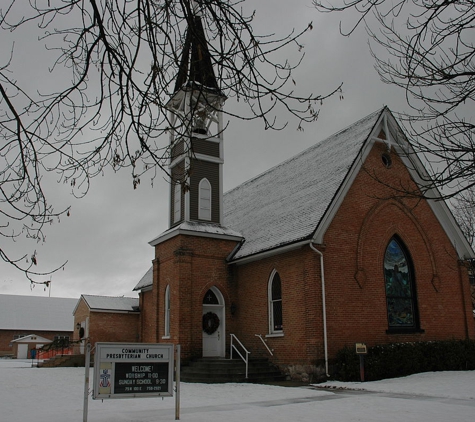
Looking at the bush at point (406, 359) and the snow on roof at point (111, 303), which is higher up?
the snow on roof at point (111, 303)

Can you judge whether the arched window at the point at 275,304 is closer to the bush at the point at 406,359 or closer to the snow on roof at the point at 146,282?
the bush at the point at 406,359

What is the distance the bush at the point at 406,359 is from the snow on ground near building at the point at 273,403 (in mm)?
493

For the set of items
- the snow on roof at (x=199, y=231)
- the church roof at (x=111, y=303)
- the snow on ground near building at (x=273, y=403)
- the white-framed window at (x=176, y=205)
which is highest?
the white-framed window at (x=176, y=205)

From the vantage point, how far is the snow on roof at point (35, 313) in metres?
56.1

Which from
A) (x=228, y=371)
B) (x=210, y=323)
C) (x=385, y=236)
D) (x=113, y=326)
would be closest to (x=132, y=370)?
(x=228, y=371)

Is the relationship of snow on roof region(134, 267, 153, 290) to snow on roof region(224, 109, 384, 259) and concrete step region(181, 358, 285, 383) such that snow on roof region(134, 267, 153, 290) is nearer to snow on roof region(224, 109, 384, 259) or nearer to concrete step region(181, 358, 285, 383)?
snow on roof region(224, 109, 384, 259)

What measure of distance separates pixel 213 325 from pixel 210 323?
17 cm

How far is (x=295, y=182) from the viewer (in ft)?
77.3

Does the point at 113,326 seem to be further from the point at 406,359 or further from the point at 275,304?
the point at 406,359

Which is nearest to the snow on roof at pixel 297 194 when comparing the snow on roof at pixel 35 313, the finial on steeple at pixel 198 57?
the finial on steeple at pixel 198 57

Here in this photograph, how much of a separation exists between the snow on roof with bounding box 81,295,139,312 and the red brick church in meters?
7.52

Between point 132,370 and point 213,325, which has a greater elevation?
point 213,325

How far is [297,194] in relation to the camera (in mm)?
22078

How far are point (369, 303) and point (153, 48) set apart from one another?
15168mm
